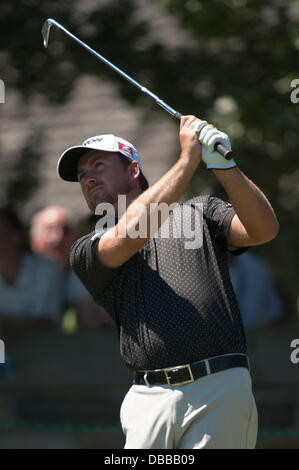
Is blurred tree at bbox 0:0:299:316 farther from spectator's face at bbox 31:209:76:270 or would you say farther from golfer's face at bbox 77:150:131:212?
golfer's face at bbox 77:150:131:212

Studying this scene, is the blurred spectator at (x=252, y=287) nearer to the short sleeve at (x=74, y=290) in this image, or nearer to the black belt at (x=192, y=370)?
the short sleeve at (x=74, y=290)

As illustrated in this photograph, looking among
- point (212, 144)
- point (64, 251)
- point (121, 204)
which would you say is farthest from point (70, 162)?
point (64, 251)

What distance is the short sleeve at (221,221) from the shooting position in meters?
3.40

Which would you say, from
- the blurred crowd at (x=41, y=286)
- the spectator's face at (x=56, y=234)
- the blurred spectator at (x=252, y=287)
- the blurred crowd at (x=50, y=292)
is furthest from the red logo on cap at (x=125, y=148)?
the spectator's face at (x=56, y=234)

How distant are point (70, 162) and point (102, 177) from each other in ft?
0.66

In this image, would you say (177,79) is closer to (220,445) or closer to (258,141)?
(258,141)

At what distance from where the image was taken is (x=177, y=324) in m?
3.24

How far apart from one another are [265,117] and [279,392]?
1.68m

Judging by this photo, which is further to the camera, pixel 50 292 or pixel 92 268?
pixel 50 292

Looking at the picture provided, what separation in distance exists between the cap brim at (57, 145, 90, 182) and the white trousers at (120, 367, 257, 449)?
990 mm

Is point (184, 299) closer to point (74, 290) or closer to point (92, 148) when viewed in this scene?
point (92, 148)

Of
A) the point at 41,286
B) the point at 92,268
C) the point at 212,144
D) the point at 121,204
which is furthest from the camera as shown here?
the point at 41,286

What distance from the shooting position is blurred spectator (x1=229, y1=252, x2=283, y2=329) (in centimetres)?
573

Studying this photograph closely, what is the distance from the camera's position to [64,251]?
624 cm
